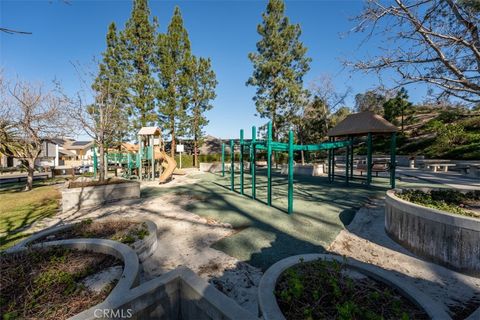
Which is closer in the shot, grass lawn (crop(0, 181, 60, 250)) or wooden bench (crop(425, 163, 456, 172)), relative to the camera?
grass lawn (crop(0, 181, 60, 250))

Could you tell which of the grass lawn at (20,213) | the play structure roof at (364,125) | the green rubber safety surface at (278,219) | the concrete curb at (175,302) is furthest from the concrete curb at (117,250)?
the play structure roof at (364,125)

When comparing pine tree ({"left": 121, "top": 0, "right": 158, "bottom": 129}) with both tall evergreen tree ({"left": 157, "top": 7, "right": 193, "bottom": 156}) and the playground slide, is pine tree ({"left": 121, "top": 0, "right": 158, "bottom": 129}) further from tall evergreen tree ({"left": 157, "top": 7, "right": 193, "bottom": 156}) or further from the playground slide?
the playground slide

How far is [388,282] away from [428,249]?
6.85 feet

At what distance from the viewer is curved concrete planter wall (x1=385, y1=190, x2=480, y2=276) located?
10.1 ft

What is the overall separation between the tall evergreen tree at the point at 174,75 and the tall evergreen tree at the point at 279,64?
6.97 metres

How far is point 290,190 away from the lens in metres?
5.90

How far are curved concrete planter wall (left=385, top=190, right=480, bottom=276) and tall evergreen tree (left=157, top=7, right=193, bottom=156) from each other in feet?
68.7

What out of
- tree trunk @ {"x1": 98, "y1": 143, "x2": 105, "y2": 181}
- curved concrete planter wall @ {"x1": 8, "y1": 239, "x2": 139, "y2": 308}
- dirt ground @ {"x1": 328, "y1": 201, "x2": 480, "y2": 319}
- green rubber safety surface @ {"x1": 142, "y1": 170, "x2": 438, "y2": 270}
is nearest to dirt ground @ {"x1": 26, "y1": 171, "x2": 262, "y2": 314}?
green rubber safety surface @ {"x1": 142, "y1": 170, "x2": 438, "y2": 270}

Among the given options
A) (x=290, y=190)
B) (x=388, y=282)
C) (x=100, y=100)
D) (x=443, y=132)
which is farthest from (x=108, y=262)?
(x=443, y=132)

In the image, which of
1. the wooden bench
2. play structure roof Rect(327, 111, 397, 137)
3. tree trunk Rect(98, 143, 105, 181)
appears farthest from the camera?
the wooden bench

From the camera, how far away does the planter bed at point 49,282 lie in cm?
199

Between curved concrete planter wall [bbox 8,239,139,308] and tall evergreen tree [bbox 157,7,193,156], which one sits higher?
tall evergreen tree [bbox 157,7,193,156]

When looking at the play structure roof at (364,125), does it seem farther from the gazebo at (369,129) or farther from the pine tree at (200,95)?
the pine tree at (200,95)

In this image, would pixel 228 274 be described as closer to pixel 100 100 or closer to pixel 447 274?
pixel 447 274
